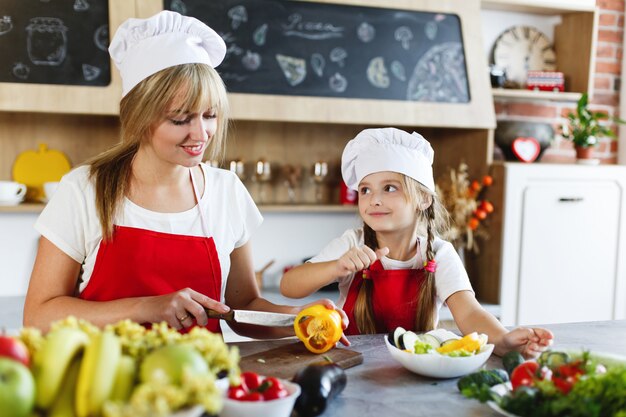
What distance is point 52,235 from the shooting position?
1589 mm

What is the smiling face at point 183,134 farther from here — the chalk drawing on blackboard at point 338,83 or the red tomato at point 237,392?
the chalk drawing on blackboard at point 338,83

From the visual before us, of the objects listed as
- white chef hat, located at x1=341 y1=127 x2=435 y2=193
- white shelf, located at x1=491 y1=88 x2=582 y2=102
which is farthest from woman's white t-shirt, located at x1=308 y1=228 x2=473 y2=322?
white shelf, located at x1=491 y1=88 x2=582 y2=102

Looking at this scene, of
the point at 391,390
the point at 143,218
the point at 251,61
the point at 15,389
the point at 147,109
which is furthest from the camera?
the point at 251,61

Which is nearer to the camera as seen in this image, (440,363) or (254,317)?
(440,363)

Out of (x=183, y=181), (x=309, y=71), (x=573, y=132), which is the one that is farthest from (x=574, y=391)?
(x=573, y=132)

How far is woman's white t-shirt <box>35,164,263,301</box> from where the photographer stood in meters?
1.61

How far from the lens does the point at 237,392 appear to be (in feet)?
3.20

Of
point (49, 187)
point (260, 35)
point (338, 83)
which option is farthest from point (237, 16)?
point (49, 187)

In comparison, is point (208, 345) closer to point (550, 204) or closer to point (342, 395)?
point (342, 395)

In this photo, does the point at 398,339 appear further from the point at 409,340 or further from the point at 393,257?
the point at 393,257

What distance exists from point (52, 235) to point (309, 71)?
5.79 feet

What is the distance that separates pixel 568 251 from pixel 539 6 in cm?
126

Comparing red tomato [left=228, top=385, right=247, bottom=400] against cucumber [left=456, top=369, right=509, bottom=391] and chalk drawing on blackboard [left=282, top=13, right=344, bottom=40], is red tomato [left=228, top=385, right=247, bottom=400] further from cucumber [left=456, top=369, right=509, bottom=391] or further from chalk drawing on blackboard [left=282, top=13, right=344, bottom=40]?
chalk drawing on blackboard [left=282, top=13, right=344, bottom=40]

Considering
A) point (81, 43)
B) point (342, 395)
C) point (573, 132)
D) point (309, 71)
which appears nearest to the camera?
point (342, 395)
